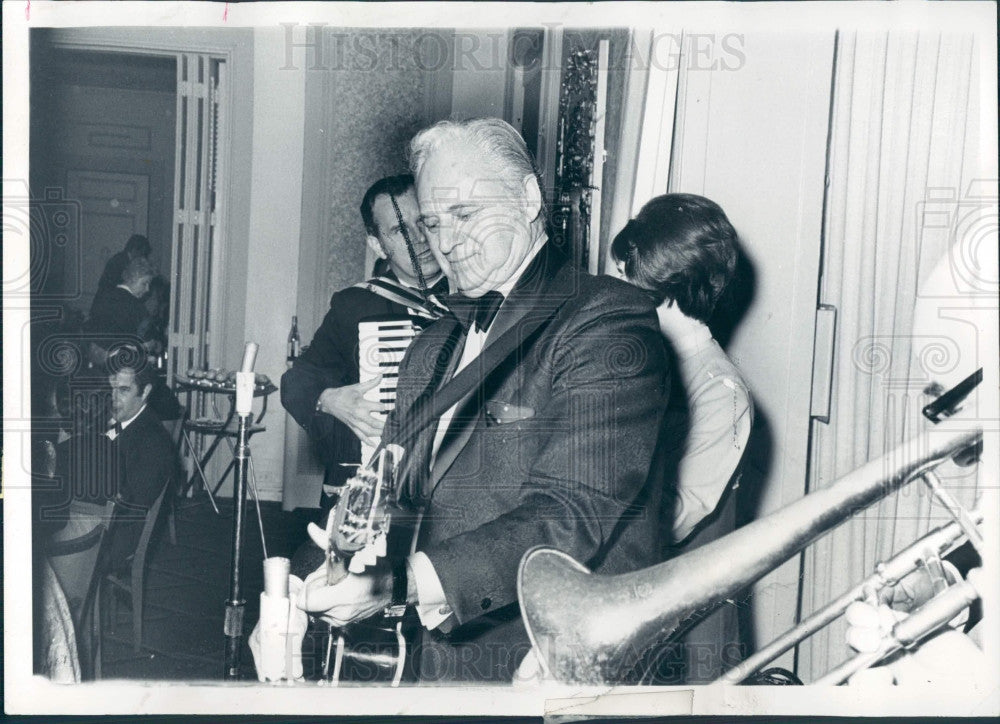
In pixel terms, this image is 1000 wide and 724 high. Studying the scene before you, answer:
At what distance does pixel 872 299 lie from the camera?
2.23 meters

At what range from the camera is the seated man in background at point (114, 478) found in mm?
2186

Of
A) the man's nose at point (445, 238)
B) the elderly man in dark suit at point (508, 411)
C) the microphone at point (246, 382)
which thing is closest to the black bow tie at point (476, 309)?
the elderly man in dark suit at point (508, 411)

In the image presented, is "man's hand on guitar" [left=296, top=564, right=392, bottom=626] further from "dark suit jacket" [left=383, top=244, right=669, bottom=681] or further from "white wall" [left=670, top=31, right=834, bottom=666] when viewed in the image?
"white wall" [left=670, top=31, right=834, bottom=666]

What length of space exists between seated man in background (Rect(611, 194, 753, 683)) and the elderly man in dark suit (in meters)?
0.06

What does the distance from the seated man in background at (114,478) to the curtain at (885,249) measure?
147 centimetres

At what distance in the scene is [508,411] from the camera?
6.77ft

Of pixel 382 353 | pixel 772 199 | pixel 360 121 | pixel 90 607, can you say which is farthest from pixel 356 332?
pixel 772 199

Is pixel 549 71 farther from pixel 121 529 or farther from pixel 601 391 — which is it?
pixel 121 529

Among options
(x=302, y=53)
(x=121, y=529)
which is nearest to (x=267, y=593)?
(x=121, y=529)

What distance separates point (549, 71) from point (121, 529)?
4.54 ft

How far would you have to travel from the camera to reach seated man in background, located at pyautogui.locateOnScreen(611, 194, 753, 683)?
2150 mm

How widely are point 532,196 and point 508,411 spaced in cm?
47

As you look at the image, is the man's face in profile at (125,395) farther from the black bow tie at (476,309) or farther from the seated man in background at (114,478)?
the black bow tie at (476,309)

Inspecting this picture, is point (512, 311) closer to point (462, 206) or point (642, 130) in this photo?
point (462, 206)
